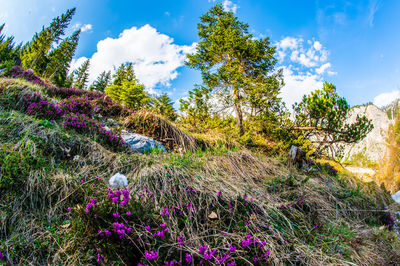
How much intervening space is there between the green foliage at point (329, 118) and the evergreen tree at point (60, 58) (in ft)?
121

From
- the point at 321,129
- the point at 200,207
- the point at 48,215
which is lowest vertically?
the point at 48,215

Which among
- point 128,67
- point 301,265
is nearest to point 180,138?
point 301,265

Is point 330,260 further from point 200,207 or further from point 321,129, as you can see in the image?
point 321,129

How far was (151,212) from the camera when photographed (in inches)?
63.2

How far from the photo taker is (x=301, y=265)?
4.75ft

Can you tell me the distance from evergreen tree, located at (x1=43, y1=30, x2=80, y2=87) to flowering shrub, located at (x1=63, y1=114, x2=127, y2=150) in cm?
3487

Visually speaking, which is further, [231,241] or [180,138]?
[180,138]

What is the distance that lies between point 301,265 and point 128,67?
3181 cm

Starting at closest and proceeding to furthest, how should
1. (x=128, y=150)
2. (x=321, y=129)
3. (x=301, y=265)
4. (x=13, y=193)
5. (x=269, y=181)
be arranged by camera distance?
(x=301, y=265) < (x=13, y=193) < (x=269, y=181) < (x=128, y=150) < (x=321, y=129)

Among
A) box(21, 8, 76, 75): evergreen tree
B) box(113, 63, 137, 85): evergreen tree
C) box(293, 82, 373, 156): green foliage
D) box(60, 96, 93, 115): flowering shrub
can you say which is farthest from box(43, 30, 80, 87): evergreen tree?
box(293, 82, 373, 156): green foliage

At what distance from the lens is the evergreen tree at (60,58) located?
31.9 metres

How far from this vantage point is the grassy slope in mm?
1348

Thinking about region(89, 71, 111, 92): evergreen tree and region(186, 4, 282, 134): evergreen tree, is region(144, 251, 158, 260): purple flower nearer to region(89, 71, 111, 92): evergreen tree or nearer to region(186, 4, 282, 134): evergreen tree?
region(186, 4, 282, 134): evergreen tree

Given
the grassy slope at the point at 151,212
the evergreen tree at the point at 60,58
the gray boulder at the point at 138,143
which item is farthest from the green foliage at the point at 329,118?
the evergreen tree at the point at 60,58
